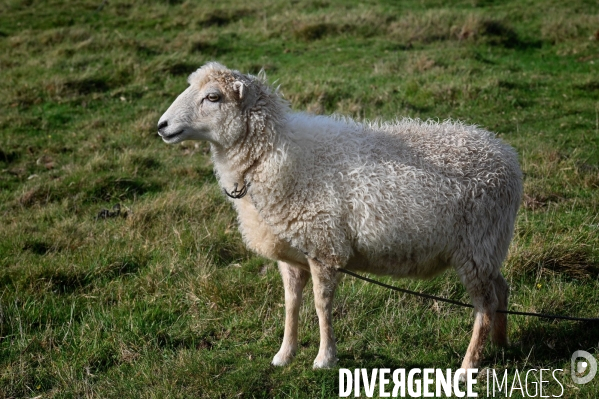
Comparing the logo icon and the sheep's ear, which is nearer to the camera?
the logo icon

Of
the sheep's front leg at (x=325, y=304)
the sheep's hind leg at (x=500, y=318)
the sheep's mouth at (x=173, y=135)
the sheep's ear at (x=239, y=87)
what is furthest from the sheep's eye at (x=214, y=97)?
the sheep's hind leg at (x=500, y=318)

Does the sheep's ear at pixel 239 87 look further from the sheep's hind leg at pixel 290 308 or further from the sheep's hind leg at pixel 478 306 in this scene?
the sheep's hind leg at pixel 478 306

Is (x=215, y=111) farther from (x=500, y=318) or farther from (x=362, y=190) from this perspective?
(x=500, y=318)

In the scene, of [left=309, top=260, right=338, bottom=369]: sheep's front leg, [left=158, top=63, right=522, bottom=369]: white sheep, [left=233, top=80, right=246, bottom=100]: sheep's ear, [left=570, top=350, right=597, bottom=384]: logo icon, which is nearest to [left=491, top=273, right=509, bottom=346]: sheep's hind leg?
[left=158, top=63, right=522, bottom=369]: white sheep

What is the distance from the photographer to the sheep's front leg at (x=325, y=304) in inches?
174

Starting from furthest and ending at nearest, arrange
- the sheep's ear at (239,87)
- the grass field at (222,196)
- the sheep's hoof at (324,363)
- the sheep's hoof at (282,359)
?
the grass field at (222,196) < the sheep's hoof at (282,359) < the sheep's hoof at (324,363) < the sheep's ear at (239,87)

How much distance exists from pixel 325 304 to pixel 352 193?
76 cm

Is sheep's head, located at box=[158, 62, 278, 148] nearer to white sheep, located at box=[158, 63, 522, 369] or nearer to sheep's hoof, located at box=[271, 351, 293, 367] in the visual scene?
white sheep, located at box=[158, 63, 522, 369]

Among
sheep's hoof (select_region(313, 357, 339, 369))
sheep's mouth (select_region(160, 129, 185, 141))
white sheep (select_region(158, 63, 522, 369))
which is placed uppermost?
sheep's mouth (select_region(160, 129, 185, 141))

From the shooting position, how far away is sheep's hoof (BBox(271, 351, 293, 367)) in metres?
4.67

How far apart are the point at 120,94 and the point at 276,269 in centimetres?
725

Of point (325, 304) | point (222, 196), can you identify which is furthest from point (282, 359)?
point (222, 196)

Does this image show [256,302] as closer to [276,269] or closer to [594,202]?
[276,269]

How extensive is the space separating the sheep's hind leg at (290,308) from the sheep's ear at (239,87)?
1.28 meters
